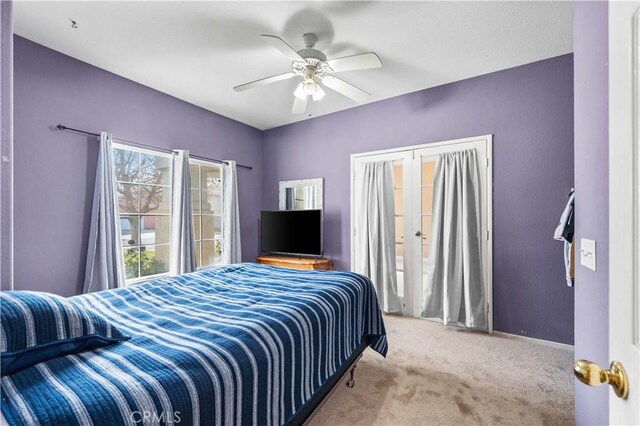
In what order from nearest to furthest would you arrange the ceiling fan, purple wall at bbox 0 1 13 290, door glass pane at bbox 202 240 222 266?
purple wall at bbox 0 1 13 290
the ceiling fan
door glass pane at bbox 202 240 222 266

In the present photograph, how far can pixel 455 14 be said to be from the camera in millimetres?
2049

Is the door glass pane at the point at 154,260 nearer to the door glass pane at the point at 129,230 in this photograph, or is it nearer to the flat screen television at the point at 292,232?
the door glass pane at the point at 129,230

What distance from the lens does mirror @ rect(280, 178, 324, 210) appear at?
420cm

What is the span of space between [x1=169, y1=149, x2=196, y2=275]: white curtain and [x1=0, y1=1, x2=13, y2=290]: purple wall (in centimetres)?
230

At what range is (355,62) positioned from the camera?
2160mm

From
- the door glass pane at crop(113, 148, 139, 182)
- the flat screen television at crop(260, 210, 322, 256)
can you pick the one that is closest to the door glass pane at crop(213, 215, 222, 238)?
the flat screen television at crop(260, 210, 322, 256)

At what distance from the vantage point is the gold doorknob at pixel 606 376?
534 millimetres

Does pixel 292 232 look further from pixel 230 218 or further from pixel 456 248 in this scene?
pixel 456 248

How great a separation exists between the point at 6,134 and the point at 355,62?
6.63ft

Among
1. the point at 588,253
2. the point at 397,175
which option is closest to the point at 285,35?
the point at 397,175

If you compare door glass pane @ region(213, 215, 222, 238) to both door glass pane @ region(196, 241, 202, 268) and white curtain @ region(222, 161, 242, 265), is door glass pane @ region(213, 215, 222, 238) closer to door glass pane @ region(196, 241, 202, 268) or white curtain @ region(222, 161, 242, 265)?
white curtain @ region(222, 161, 242, 265)

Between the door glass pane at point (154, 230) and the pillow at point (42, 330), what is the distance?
2447mm
